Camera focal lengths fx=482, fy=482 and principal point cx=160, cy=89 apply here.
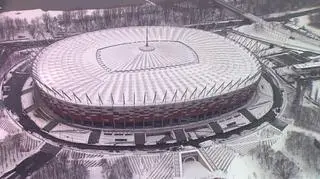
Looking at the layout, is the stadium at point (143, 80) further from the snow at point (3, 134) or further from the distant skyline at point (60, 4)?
the distant skyline at point (60, 4)

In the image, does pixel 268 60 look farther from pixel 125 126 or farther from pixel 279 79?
pixel 125 126

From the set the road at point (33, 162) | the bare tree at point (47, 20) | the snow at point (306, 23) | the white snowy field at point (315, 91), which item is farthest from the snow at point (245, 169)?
the bare tree at point (47, 20)

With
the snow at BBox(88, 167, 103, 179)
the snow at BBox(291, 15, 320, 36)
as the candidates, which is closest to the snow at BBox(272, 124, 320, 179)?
the snow at BBox(88, 167, 103, 179)

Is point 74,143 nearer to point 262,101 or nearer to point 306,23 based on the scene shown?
point 262,101

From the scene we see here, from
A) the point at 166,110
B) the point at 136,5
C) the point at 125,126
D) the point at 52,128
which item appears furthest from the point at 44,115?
the point at 136,5

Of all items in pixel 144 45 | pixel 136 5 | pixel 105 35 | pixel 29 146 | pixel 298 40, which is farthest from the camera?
pixel 136 5

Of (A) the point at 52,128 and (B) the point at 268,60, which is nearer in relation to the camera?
(A) the point at 52,128

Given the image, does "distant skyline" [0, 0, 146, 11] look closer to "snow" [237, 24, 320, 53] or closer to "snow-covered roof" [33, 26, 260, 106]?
"snow" [237, 24, 320, 53]
